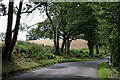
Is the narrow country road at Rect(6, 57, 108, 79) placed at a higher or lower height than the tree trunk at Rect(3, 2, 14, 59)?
lower

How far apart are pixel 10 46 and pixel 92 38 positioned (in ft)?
67.7

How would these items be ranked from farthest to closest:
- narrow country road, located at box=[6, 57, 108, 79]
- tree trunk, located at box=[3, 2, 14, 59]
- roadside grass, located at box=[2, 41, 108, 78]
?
1. tree trunk, located at box=[3, 2, 14, 59]
2. roadside grass, located at box=[2, 41, 108, 78]
3. narrow country road, located at box=[6, 57, 108, 79]

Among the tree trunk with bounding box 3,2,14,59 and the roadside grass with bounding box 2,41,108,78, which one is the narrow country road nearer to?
the roadside grass with bounding box 2,41,108,78

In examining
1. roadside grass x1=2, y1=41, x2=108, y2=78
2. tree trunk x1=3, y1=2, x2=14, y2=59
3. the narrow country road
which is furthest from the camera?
tree trunk x1=3, y1=2, x2=14, y2=59

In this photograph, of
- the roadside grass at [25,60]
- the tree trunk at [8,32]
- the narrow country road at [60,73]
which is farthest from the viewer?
the tree trunk at [8,32]

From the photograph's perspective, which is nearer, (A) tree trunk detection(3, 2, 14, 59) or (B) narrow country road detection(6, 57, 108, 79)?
(B) narrow country road detection(6, 57, 108, 79)

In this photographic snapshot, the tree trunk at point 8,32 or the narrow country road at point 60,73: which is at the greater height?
the tree trunk at point 8,32

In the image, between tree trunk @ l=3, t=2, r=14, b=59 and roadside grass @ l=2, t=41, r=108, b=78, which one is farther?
tree trunk @ l=3, t=2, r=14, b=59

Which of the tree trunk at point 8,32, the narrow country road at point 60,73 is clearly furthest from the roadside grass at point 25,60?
the narrow country road at point 60,73

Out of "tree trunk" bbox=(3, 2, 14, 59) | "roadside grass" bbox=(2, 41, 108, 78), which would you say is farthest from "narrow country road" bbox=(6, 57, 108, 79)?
"tree trunk" bbox=(3, 2, 14, 59)

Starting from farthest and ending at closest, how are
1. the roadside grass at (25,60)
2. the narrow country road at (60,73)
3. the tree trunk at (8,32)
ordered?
the tree trunk at (8,32)
the roadside grass at (25,60)
the narrow country road at (60,73)

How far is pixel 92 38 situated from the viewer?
31.1 meters

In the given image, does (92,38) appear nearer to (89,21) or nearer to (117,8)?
(89,21)

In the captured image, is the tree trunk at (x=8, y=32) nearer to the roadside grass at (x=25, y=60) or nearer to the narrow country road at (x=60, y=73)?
the roadside grass at (x=25, y=60)
